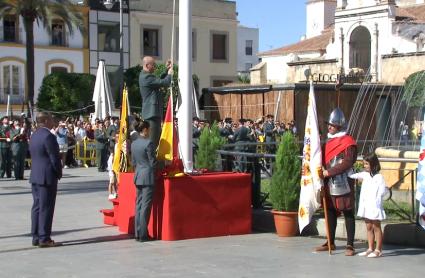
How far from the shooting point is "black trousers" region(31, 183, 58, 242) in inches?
380

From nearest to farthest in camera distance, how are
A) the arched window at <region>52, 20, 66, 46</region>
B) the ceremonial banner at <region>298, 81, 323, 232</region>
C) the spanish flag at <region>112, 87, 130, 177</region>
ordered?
the ceremonial banner at <region>298, 81, 323, 232</region> < the spanish flag at <region>112, 87, 130, 177</region> < the arched window at <region>52, 20, 66, 46</region>

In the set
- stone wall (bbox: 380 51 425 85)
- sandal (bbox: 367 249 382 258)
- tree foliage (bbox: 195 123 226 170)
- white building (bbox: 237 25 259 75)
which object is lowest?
sandal (bbox: 367 249 382 258)

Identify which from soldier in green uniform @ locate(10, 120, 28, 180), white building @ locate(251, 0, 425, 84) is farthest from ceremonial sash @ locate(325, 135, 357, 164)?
white building @ locate(251, 0, 425, 84)

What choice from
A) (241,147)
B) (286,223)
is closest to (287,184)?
(286,223)

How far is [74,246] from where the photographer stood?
385 inches

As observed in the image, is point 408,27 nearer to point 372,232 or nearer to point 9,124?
point 9,124

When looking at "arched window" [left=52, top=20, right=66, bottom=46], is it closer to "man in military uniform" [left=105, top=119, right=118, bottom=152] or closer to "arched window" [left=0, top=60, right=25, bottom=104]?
"arched window" [left=0, top=60, right=25, bottom=104]

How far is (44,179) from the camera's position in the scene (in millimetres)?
9633

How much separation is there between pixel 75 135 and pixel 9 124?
19.2 feet

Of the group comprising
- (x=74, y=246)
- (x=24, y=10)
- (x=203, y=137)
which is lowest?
(x=74, y=246)

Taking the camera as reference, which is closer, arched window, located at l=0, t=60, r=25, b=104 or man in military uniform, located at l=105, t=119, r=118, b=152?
man in military uniform, located at l=105, t=119, r=118, b=152

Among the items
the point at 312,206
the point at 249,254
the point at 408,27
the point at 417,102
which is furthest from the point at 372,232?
the point at 408,27

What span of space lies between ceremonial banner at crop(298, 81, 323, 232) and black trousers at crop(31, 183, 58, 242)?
328 centimetres

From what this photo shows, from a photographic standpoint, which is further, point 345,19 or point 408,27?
point 345,19
